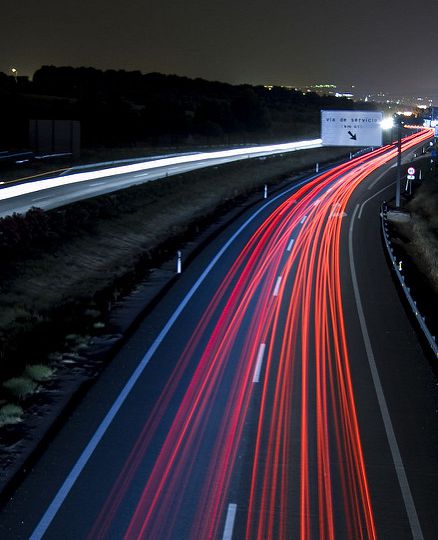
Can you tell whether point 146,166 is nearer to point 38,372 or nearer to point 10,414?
point 38,372

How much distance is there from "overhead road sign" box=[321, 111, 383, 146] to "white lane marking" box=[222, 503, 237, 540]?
136 feet

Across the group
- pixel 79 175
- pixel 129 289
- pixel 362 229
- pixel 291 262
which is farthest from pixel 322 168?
pixel 129 289

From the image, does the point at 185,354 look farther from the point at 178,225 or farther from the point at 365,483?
the point at 178,225

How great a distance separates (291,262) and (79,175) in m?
27.0

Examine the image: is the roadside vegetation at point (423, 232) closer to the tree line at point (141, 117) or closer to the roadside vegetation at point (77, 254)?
the roadside vegetation at point (77, 254)

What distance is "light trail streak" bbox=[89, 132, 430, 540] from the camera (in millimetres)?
9273

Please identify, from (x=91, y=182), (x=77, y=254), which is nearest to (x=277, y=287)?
(x=77, y=254)

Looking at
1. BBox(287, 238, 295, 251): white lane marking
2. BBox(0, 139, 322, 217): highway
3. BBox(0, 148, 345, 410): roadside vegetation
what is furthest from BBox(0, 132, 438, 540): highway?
BBox(0, 139, 322, 217): highway

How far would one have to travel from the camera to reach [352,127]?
4875cm

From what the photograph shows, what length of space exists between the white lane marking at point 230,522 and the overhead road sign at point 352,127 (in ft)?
136

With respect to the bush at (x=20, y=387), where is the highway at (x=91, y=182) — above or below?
above

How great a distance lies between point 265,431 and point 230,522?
3101 mm

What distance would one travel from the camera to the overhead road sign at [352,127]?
48.3 m

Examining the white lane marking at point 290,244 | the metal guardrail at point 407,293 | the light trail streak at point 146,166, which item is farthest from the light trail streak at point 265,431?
the light trail streak at point 146,166
